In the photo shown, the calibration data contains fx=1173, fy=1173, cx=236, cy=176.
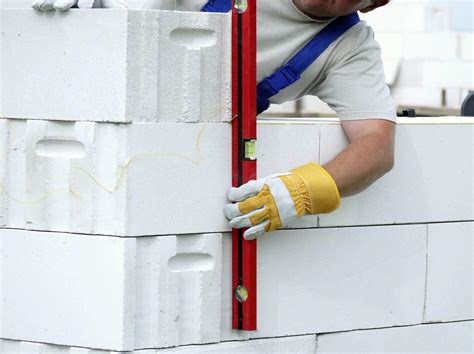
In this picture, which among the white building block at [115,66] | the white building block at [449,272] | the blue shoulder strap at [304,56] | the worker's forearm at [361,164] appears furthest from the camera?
the white building block at [449,272]

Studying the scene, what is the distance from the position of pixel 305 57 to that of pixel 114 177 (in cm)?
93

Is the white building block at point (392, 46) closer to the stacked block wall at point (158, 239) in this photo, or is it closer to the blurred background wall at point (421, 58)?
the blurred background wall at point (421, 58)

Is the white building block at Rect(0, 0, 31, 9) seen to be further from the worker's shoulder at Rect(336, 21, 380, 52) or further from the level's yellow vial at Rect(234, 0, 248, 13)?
the worker's shoulder at Rect(336, 21, 380, 52)

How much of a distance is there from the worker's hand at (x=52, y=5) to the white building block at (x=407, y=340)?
1468 mm

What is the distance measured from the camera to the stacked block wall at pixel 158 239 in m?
3.72

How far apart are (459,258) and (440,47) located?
36.7ft

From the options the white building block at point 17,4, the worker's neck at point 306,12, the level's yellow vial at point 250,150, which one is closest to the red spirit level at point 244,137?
the level's yellow vial at point 250,150

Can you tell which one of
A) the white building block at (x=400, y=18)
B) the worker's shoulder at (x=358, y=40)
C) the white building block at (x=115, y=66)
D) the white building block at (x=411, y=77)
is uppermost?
the white building block at (x=400, y=18)

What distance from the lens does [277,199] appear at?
149 inches

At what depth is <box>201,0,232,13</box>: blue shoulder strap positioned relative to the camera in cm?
415

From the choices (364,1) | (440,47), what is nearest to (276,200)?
(364,1)

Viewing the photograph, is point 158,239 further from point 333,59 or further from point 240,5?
point 333,59

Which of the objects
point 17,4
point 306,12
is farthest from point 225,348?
point 17,4

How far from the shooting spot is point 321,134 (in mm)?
4105
